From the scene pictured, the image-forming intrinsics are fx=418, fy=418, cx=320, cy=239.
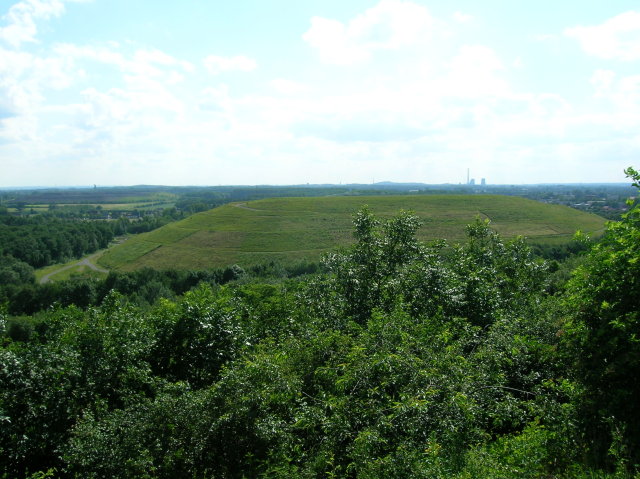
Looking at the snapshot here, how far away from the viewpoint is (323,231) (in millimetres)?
126375

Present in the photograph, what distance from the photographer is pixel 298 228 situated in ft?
426

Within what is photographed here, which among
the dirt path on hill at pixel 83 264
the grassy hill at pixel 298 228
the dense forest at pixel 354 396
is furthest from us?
the grassy hill at pixel 298 228

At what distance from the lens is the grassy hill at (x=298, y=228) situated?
112 meters

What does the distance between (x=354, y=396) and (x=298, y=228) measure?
119 metres

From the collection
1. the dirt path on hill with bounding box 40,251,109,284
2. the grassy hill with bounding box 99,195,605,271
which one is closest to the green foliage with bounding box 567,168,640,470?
the grassy hill with bounding box 99,195,605,271

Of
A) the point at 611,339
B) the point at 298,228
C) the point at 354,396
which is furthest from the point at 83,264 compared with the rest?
the point at 611,339

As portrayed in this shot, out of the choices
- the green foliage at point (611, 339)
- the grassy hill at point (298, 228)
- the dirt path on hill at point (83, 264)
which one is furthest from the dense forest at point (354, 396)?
the dirt path on hill at point (83, 264)

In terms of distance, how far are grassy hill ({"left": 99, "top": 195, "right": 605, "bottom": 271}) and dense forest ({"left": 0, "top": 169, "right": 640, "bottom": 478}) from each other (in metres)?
84.6

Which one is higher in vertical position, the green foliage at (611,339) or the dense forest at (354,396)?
the green foliage at (611,339)

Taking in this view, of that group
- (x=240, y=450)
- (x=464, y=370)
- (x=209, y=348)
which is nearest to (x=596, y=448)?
(x=464, y=370)

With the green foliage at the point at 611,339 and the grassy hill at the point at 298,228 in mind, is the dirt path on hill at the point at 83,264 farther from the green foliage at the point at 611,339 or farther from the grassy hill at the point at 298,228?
the green foliage at the point at 611,339

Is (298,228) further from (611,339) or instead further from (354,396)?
(611,339)

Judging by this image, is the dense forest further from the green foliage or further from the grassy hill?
the grassy hill

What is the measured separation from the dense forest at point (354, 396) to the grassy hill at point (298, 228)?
278ft
